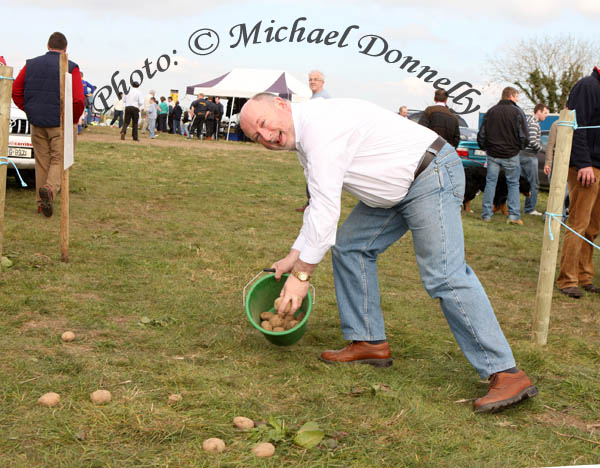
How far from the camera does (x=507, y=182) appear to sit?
10344 millimetres

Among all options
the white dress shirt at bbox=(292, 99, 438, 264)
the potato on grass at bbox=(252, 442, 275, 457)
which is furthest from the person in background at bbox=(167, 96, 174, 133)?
the potato on grass at bbox=(252, 442, 275, 457)

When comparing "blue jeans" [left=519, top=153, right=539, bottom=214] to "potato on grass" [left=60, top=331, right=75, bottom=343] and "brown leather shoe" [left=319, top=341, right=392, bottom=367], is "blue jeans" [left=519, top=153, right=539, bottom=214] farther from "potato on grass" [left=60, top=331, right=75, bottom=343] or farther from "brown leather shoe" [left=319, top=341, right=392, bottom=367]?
"potato on grass" [left=60, top=331, right=75, bottom=343]

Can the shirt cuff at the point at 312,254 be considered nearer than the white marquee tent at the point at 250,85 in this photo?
Yes

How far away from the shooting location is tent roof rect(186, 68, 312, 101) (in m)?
26.6

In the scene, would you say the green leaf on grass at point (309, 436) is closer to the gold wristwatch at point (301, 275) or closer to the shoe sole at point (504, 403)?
the gold wristwatch at point (301, 275)

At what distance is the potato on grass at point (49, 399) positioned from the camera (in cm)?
291

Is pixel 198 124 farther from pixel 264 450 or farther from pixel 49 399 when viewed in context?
pixel 264 450

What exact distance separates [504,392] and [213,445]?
1.45 meters

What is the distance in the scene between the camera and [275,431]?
9.03 ft

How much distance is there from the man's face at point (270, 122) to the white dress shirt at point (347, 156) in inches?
1.7

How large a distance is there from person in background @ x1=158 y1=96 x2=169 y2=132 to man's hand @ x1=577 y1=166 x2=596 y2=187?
81.0ft

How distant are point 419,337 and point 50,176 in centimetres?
514

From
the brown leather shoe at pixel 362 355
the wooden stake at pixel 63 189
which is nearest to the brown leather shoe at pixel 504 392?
the brown leather shoe at pixel 362 355

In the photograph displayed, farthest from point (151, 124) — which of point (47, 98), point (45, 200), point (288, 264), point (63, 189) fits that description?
point (288, 264)
